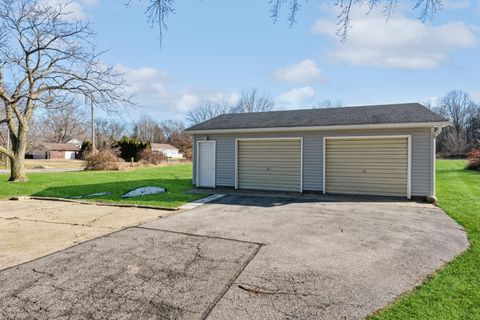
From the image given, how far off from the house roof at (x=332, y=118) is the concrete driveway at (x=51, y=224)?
528 cm

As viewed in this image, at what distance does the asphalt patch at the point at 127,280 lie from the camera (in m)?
2.95

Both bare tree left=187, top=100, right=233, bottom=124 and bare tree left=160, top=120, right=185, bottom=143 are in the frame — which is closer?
bare tree left=187, top=100, right=233, bottom=124

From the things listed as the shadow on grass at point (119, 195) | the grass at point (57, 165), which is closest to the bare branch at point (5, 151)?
the shadow on grass at point (119, 195)

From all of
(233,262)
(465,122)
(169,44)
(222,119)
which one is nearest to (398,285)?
(233,262)

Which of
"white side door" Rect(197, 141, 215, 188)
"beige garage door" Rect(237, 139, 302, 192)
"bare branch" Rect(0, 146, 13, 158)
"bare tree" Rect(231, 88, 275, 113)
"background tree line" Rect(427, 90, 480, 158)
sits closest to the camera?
"beige garage door" Rect(237, 139, 302, 192)

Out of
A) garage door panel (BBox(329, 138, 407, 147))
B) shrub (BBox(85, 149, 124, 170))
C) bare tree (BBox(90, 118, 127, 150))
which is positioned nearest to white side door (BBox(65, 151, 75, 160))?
bare tree (BBox(90, 118, 127, 150))

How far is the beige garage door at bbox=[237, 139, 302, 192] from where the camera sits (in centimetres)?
1091

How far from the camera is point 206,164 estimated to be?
40.1 feet

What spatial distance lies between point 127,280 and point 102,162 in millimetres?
20723

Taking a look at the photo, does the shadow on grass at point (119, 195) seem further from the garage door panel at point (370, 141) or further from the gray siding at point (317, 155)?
the garage door panel at point (370, 141)

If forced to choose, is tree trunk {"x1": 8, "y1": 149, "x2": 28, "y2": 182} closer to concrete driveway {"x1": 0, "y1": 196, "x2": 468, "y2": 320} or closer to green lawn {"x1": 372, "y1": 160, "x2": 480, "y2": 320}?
concrete driveway {"x1": 0, "y1": 196, "x2": 468, "y2": 320}

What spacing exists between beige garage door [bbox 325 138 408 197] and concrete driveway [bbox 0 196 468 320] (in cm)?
313

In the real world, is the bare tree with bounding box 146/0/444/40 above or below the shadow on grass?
above

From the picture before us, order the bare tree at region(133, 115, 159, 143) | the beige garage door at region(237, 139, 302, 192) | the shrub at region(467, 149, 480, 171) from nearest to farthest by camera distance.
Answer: the beige garage door at region(237, 139, 302, 192) < the shrub at region(467, 149, 480, 171) < the bare tree at region(133, 115, 159, 143)
